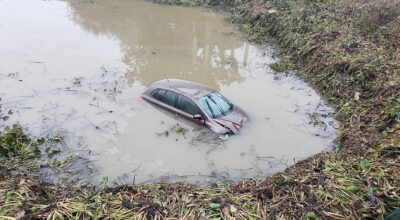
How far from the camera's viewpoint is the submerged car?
358 inches

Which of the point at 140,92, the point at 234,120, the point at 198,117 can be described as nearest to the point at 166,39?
the point at 140,92

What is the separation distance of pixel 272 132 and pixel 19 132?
7.04 m

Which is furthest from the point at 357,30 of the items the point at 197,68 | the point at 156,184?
the point at 156,184

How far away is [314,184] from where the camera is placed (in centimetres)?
671

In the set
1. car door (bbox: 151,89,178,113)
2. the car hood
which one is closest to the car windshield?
the car hood

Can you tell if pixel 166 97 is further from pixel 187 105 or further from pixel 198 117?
pixel 198 117

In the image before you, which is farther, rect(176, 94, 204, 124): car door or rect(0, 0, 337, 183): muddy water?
rect(176, 94, 204, 124): car door

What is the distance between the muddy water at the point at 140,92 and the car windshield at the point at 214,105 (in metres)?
0.62

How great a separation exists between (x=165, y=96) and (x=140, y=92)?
6.14ft

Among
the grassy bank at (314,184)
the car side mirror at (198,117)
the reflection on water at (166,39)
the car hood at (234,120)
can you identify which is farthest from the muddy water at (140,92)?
the grassy bank at (314,184)

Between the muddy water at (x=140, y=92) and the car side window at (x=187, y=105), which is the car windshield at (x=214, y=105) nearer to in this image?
the car side window at (x=187, y=105)

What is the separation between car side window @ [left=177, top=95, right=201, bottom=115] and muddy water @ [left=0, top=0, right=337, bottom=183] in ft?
1.40

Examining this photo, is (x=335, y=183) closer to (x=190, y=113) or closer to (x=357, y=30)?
(x=190, y=113)

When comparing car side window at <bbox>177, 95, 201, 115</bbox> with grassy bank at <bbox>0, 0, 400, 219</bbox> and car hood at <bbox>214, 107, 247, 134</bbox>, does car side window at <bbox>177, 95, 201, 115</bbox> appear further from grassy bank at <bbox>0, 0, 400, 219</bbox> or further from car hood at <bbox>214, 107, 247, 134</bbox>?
grassy bank at <bbox>0, 0, 400, 219</bbox>
